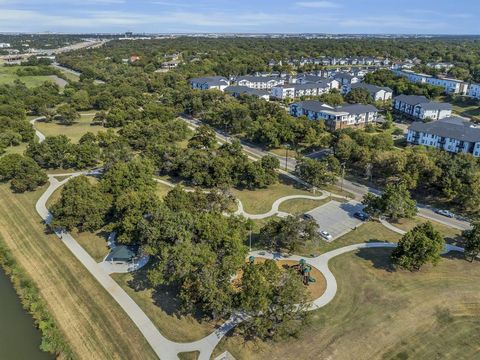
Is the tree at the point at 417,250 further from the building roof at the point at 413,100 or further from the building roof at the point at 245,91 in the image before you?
the building roof at the point at 245,91

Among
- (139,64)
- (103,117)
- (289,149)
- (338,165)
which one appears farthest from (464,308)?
(139,64)

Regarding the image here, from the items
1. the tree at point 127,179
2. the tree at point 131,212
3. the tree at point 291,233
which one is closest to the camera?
the tree at point 131,212

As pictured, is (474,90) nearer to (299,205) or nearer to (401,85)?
(401,85)

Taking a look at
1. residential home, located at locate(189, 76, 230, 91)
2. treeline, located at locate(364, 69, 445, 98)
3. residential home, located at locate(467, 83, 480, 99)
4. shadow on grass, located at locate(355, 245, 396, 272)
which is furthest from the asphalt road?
residential home, located at locate(467, 83, 480, 99)

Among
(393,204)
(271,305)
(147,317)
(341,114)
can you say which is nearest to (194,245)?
(147,317)

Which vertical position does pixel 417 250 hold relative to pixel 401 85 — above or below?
below

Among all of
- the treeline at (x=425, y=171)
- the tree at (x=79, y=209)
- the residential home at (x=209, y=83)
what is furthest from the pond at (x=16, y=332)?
the residential home at (x=209, y=83)

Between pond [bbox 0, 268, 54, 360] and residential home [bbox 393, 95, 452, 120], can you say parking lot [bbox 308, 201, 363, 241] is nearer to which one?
pond [bbox 0, 268, 54, 360]
